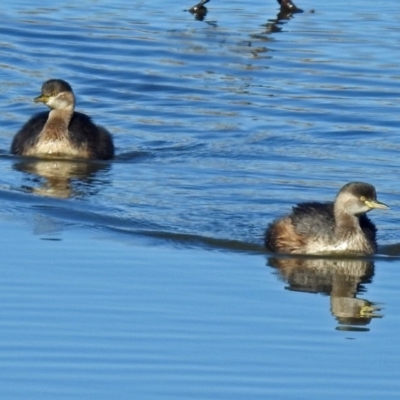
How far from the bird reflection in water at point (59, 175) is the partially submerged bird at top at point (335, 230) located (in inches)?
117

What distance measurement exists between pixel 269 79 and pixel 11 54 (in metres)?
4.39

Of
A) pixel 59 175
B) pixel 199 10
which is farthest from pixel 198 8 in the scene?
pixel 59 175

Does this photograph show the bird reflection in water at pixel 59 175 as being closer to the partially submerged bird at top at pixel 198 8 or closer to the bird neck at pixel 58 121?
the bird neck at pixel 58 121

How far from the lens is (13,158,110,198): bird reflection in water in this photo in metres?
17.3

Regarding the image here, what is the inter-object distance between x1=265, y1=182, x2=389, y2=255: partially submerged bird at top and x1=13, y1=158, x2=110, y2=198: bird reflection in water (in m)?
2.97

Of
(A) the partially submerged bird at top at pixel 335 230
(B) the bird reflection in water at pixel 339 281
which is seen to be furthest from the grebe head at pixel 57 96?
(B) the bird reflection in water at pixel 339 281

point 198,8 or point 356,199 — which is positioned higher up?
point 198,8

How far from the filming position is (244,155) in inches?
749

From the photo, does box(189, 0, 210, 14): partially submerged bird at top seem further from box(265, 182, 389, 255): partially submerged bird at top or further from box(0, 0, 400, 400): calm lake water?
box(265, 182, 389, 255): partially submerged bird at top

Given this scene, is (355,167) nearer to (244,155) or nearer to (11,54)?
(244,155)

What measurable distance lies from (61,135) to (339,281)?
6052mm

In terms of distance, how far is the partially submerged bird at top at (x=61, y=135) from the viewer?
19125 millimetres

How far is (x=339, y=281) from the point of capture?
556 inches

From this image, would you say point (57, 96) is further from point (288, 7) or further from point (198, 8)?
point (288, 7)
